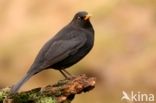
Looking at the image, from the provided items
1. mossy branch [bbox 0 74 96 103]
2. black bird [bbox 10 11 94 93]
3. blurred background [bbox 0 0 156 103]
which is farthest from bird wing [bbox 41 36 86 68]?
blurred background [bbox 0 0 156 103]

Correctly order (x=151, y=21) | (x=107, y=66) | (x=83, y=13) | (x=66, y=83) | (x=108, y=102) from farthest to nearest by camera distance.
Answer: (x=151, y=21) → (x=107, y=66) → (x=108, y=102) → (x=83, y=13) → (x=66, y=83)

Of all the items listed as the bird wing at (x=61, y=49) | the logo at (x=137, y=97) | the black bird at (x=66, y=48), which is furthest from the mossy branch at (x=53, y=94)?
the logo at (x=137, y=97)

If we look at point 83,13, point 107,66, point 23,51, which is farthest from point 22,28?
point 83,13

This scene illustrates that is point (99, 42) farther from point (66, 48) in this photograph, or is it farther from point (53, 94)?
point (53, 94)

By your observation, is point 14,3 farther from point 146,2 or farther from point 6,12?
point 146,2

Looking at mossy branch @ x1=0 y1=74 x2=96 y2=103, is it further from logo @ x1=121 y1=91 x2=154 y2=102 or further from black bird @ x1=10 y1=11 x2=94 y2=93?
logo @ x1=121 y1=91 x2=154 y2=102

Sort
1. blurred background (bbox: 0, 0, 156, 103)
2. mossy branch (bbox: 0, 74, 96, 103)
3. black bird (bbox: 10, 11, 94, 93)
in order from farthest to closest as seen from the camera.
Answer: blurred background (bbox: 0, 0, 156, 103) → black bird (bbox: 10, 11, 94, 93) → mossy branch (bbox: 0, 74, 96, 103)
